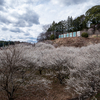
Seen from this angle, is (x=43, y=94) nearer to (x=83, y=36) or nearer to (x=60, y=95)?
(x=60, y=95)

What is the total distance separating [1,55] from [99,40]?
21.7m

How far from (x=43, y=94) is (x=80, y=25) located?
36942 mm

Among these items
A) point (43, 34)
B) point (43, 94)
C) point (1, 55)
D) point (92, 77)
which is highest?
point (43, 34)

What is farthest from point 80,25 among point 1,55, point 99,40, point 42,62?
point 1,55

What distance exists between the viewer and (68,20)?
4012 centimetres

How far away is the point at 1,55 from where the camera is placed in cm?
493

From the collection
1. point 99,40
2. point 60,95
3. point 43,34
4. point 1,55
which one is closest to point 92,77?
point 60,95

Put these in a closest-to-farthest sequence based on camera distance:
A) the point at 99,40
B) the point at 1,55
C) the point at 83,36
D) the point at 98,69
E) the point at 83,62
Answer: the point at 98,69
the point at 83,62
the point at 1,55
the point at 99,40
the point at 83,36

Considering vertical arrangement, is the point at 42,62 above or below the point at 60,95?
above

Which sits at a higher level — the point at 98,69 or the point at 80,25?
→ the point at 80,25

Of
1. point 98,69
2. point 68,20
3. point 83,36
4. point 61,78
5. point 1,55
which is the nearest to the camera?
point 98,69

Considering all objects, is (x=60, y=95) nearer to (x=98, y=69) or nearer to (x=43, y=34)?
(x=98, y=69)

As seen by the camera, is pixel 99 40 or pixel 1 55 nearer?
pixel 1 55

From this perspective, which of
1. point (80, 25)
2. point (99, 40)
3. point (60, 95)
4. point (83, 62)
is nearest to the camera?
point (83, 62)
